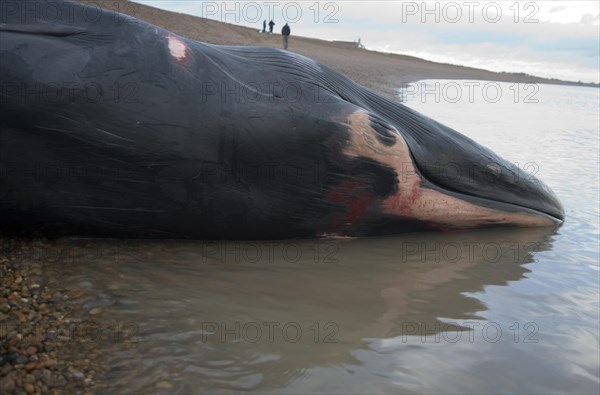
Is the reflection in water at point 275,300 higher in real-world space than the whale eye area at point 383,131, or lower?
lower

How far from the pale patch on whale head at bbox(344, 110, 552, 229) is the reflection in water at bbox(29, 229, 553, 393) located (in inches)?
7.1

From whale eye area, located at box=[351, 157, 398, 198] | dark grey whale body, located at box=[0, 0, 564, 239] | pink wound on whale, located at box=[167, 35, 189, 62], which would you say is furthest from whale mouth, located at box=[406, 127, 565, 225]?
pink wound on whale, located at box=[167, 35, 189, 62]

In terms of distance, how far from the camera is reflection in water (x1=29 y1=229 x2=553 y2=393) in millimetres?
2889

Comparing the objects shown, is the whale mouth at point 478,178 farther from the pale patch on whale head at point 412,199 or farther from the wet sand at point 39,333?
the wet sand at point 39,333

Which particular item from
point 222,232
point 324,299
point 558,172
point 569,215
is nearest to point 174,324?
point 324,299

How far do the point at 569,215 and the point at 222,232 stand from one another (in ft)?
12.5

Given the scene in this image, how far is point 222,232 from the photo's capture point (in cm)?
448

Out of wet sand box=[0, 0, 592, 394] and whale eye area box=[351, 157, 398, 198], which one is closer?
wet sand box=[0, 0, 592, 394]

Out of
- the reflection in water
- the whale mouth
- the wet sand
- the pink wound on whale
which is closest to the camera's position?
the wet sand

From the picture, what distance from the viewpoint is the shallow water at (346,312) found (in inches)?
114

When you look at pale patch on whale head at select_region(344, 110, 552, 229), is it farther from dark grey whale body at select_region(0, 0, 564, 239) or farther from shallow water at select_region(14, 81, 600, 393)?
shallow water at select_region(14, 81, 600, 393)

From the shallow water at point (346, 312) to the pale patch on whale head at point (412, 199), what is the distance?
6.0 inches

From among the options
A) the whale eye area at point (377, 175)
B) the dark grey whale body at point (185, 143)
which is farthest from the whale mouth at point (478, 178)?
the whale eye area at point (377, 175)

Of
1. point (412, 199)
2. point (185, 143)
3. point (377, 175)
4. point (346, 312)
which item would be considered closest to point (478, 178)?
point (412, 199)
